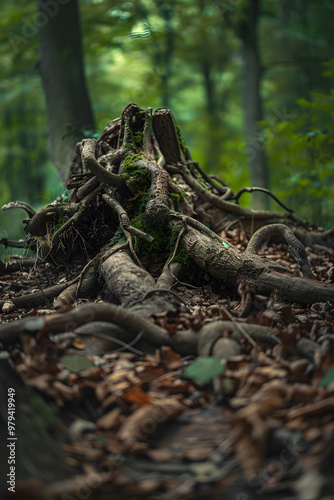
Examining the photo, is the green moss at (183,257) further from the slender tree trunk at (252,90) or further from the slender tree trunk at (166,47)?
the slender tree trunk at (166,47)

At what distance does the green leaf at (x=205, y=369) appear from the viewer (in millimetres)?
1601

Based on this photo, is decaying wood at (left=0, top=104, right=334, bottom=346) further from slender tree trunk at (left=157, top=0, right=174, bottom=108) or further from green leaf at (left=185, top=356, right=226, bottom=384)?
slender tree trunk at (left=157, top=0, right=174, bottom=108)

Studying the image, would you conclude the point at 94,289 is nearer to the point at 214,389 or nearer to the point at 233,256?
the point at 233,256

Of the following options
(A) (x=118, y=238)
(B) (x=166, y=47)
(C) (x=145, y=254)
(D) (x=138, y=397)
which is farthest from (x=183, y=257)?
(B) (x=166, y=47)

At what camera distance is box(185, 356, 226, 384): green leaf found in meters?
1.60

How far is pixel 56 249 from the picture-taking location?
139 inches

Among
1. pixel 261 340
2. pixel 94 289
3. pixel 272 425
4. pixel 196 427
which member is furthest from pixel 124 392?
pixel 94 289

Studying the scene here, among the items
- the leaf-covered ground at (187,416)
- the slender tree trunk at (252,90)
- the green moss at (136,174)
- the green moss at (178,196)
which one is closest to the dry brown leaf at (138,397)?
the leaf-covered ground at (187,416)

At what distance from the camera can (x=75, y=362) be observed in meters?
1.69

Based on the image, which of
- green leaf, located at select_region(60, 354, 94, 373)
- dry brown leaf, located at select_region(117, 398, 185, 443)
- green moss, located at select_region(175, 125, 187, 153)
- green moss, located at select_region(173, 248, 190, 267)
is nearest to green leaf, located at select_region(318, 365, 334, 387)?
dry brown leaf, located at select_region(117, 398, 185, 443)

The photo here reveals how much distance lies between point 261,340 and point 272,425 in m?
0.73

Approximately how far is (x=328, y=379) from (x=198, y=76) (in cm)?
1791

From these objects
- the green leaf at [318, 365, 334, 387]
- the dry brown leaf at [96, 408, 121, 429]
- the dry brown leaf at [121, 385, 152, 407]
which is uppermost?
the green leaf at [318, 365, 334, 387]

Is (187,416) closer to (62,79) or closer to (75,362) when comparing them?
(75,362)
